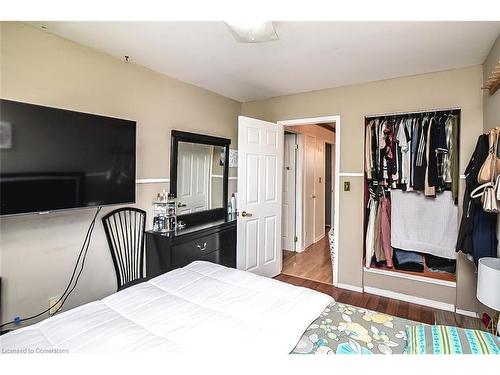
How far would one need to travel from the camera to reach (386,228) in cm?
296

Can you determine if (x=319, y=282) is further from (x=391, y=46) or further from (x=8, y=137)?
(x=8, y=137)

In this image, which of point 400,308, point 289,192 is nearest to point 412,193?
point 400,308

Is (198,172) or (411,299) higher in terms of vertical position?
(198,172)

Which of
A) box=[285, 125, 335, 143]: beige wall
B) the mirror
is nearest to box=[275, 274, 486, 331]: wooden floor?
Result: the mirror

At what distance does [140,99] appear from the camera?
245cm

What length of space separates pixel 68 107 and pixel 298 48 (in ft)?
5.83

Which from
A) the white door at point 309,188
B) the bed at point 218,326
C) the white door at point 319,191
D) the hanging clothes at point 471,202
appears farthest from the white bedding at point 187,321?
the white door at point 319,191

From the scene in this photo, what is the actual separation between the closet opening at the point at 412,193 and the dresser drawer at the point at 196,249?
1.64m

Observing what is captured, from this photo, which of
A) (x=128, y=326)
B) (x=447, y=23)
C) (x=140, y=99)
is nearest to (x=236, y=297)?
(x=128, y=326)

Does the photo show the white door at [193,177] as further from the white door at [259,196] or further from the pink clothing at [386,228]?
the pink clothing at [386,228]

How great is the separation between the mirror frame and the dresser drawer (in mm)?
363

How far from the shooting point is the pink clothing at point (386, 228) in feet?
9.57

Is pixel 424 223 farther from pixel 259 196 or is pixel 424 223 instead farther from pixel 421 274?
pixel 259 196
